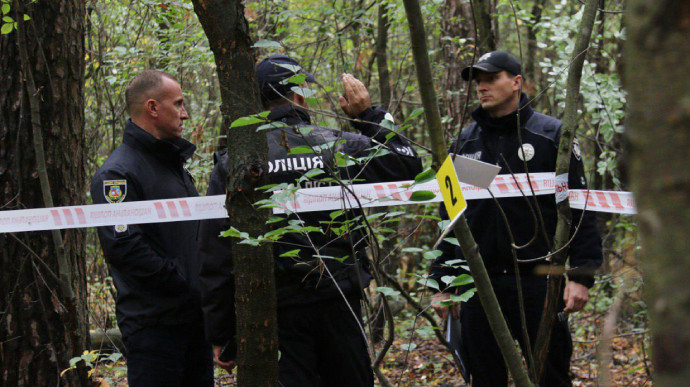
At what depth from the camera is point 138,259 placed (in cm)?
330

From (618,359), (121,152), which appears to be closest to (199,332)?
(121,152)

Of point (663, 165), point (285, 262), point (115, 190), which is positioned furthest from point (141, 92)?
point (663, 165)

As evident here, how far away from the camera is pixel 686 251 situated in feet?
1.74

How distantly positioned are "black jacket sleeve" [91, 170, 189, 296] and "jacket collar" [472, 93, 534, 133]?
201 centimetres

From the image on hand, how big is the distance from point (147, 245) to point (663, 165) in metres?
3.11

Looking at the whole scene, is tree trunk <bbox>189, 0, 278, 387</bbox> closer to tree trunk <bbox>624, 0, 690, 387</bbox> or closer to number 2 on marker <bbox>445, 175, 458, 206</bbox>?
number 2 on marker <bbox>445, 175, 458, 206</bbox>

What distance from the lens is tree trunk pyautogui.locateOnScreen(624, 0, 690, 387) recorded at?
0.53m

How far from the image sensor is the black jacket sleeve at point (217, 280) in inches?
121

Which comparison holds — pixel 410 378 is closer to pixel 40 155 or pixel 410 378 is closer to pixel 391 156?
pixel 391 156

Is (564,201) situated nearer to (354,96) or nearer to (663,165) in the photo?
(354,96)

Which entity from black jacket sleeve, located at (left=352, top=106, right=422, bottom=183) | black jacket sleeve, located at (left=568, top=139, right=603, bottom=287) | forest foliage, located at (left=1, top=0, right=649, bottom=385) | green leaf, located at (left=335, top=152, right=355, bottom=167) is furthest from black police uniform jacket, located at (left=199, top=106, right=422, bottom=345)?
forest foliage, located at (left=1, top=0, right=649, bottom=385)

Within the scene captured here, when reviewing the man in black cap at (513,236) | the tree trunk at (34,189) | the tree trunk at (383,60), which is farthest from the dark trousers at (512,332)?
the tree trunk at (383,60)

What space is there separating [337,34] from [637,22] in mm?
5538

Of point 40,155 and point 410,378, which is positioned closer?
point 40,155
